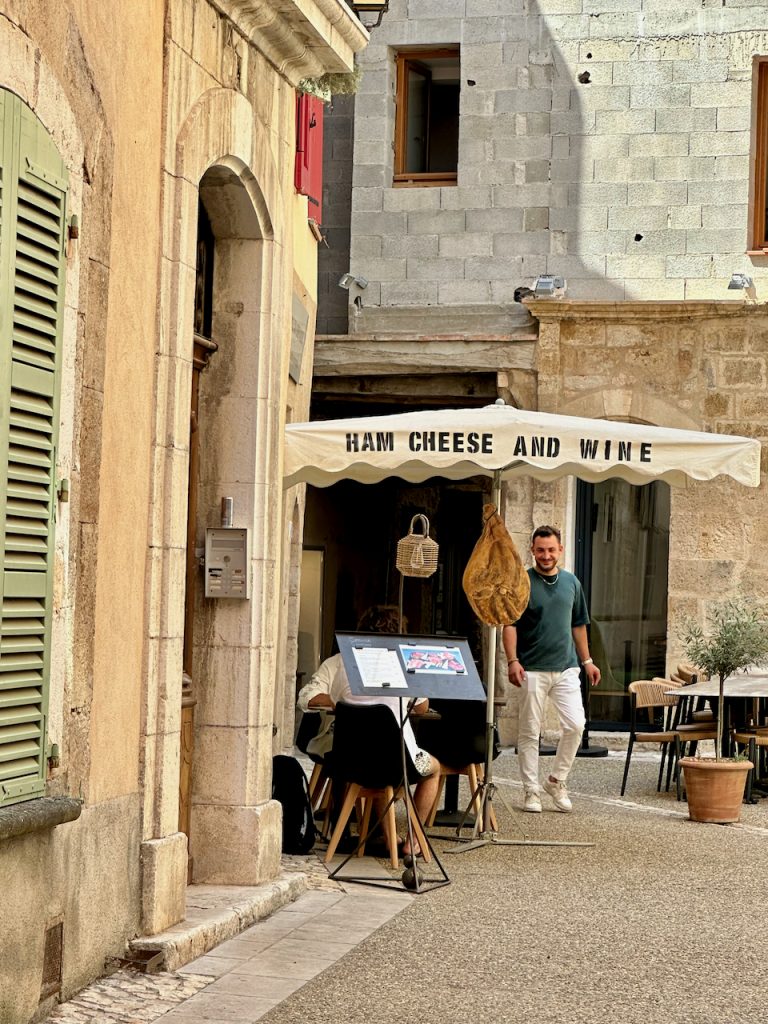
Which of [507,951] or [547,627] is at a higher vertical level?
[547,627]

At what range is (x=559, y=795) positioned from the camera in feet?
37.1

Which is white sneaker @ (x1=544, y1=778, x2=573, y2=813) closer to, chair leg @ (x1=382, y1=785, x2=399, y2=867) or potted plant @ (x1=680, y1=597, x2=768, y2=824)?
potted plant @ (x1=680, y1=597, x2=768, y2=824)

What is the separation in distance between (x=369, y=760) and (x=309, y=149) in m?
6.37

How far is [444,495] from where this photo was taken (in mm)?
19781

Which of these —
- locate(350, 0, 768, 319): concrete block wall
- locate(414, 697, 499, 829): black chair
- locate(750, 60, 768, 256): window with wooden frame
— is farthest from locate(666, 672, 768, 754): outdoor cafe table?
locate(750, 60, 768, 256): window with wooden frame

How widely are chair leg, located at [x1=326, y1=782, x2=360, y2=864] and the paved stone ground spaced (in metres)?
0.11

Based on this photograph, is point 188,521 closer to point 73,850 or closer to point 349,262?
point 73,850

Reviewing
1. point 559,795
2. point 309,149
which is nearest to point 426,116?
point 309,149

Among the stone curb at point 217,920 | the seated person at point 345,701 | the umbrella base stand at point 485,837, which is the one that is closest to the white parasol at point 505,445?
the umbrella base stand at point 485,837

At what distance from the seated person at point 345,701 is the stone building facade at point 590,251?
6.94 meters

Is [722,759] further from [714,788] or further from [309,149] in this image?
[309,149]

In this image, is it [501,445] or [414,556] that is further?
[414,556]

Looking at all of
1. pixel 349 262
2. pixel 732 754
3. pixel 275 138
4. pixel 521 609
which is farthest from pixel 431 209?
pixel 275 138

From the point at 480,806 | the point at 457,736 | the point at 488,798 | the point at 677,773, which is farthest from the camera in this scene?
the point at 677,773
